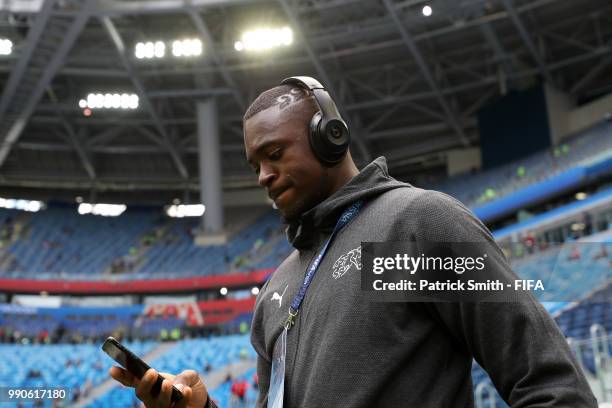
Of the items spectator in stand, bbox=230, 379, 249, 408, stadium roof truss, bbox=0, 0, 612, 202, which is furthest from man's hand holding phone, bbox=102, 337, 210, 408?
stadium roof truss, bbox=0, 0, 612, 202

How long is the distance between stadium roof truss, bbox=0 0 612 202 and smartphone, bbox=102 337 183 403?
19662 millimetres

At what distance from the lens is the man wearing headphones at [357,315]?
1223mm

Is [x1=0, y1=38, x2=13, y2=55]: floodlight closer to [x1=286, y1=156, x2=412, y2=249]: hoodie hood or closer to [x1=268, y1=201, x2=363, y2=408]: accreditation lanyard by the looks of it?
Result: [x1=286, y1=156, x2=412, y2=249]: hoodie hood

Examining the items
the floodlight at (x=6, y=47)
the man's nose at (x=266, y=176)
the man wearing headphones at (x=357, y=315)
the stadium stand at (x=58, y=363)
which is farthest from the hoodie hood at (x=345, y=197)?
the floodlight at (x=6, y=47)

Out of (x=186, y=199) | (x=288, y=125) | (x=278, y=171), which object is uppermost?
(x=186, y=199)

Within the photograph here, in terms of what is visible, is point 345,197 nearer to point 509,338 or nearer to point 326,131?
point 326,131

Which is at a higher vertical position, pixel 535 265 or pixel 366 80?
pixel 366 80

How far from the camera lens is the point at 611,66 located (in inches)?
958

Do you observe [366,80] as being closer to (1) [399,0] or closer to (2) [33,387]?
(1) [399,0]

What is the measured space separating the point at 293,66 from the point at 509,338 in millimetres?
23363

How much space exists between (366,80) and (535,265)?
24966 millimetres

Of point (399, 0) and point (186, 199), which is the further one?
point (186, 199)

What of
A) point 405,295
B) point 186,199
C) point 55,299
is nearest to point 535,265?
point 405,295

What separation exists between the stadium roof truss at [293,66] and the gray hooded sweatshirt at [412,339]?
19483 millimetres
